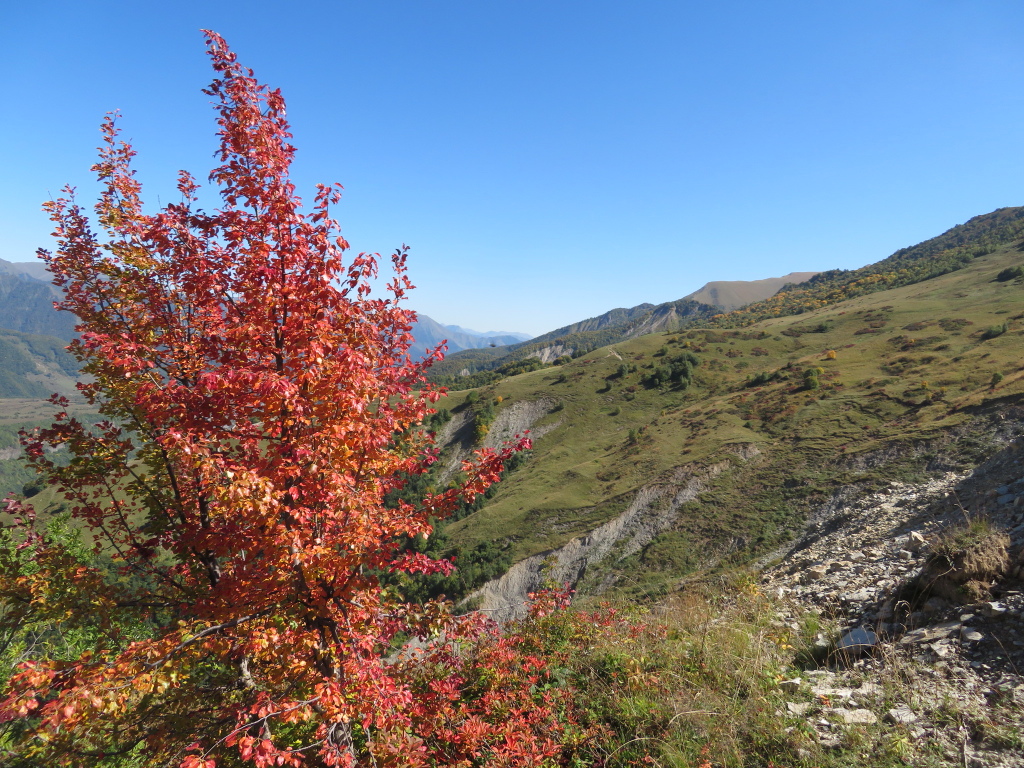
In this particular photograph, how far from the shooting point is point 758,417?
5609 cm

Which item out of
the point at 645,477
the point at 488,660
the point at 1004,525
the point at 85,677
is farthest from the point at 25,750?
the point at 645,477

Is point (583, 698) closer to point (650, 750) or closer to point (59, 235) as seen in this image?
point (650, 750)

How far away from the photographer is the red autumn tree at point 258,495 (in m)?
4.84

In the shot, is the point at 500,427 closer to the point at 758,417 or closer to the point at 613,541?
the point at 758,417

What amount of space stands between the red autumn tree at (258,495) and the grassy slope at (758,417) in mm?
23977

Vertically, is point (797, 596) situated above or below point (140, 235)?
below

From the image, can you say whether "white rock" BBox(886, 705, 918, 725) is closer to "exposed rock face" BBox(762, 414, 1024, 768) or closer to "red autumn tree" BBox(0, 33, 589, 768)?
"exposed rock face" BBox(762, 414, 1024, 768)

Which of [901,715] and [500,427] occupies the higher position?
[901,715]

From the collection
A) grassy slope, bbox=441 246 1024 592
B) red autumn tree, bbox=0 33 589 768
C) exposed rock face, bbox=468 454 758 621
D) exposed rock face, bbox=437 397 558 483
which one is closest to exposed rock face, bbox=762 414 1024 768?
red autumn tree, bbox=0 33 589 768

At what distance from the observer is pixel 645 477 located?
166ft

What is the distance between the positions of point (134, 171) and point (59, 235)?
1637 millimetres

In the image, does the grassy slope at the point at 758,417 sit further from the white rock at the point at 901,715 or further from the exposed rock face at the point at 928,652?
the white rock at the point at 901,715

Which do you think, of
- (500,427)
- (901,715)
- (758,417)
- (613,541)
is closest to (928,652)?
(901,715)

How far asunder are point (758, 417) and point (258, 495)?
204ft
